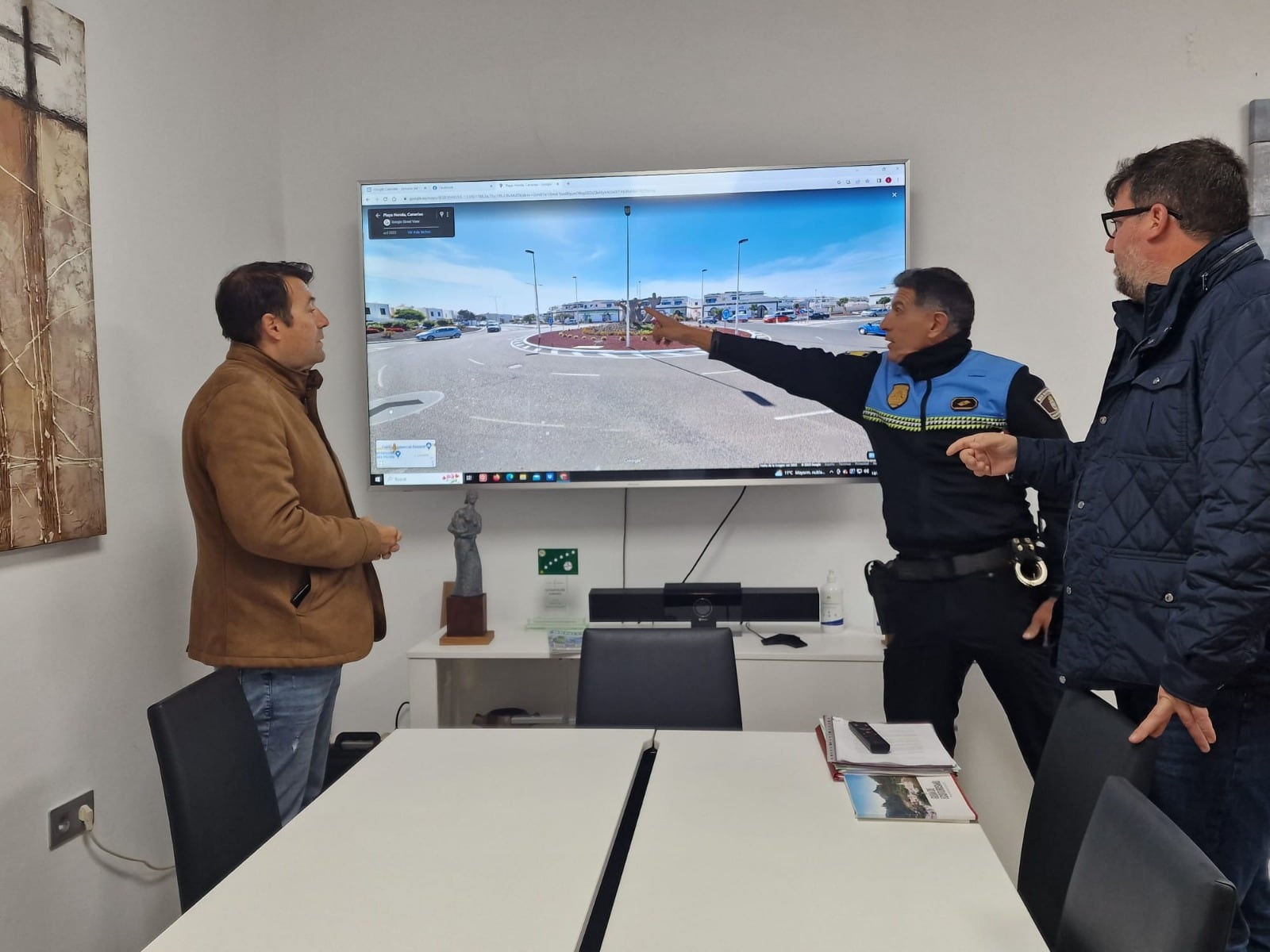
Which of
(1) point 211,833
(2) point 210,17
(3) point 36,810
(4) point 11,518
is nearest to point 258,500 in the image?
(4) point 11,518

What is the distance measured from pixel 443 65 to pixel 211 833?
2716 mm

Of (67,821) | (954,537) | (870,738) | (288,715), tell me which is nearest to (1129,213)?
(954,537)

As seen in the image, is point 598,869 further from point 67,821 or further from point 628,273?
point 628,273

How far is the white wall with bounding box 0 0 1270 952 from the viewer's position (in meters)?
2.67

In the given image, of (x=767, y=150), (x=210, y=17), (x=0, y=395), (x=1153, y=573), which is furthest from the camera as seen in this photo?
(x=767, y=150)

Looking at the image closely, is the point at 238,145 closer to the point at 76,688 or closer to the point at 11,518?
the point at 11,518

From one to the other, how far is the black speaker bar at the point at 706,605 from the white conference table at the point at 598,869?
47.9 inches

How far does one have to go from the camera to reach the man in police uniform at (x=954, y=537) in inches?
92.4

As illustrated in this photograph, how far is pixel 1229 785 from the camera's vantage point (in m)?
1.51

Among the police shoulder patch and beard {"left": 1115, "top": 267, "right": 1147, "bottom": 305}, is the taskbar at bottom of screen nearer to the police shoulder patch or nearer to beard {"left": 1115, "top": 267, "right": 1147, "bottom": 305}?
the police shoulder patch

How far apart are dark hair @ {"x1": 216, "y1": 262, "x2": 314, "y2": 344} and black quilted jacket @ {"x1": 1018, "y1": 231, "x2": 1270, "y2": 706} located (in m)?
1.85

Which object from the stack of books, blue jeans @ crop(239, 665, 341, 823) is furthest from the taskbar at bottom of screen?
the stack of books

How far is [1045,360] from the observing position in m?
3.14

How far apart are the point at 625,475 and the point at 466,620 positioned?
0.74 meters
